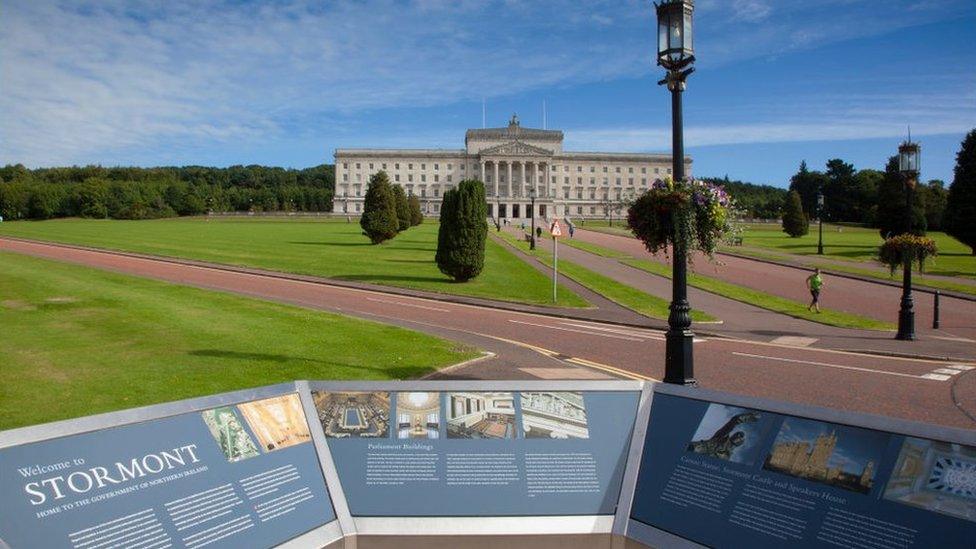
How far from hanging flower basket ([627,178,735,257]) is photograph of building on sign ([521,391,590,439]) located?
4.66 m

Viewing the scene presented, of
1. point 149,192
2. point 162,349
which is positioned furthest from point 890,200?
point 149,192

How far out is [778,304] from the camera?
96.0 ft

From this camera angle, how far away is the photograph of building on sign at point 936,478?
14.0 ft

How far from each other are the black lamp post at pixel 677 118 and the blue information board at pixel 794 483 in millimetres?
4503

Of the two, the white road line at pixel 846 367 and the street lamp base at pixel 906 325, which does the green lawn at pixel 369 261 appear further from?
the street lamp base at pixel 906 325

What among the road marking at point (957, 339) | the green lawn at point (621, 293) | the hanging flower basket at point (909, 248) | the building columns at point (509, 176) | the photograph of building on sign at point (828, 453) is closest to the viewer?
the photograph of building on sign at point (828, 453)

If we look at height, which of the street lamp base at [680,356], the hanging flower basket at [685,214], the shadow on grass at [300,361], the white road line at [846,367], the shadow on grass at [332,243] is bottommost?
the white road line at [846,367]

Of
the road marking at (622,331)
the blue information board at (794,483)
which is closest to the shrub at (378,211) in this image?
the road marking at (622,331)

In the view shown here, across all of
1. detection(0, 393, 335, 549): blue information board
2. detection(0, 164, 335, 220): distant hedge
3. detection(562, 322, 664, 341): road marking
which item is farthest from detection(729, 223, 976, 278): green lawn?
detection(0, 164, 335, 220): distant hedge

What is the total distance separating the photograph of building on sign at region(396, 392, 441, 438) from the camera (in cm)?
571

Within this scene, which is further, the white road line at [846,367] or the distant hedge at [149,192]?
the distant hedge at [149,192]

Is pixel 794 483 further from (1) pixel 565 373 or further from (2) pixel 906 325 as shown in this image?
(2) pixel 906 325

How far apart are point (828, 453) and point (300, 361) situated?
10523mm

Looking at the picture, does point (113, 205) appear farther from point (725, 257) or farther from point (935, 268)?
point (935, 268)
